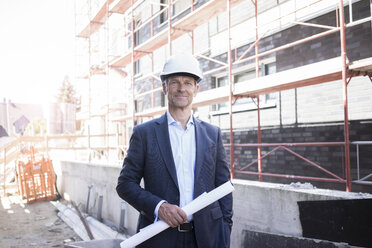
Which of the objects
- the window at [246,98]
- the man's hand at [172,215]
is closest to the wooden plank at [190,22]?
the window at [246,98]

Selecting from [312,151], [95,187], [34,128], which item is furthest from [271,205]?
[34,128]

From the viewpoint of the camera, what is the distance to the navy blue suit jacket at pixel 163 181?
6.57 ft

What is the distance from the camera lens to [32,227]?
7.85 metres

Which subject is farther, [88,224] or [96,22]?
A: [96,22]

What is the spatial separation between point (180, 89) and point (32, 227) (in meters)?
7.30

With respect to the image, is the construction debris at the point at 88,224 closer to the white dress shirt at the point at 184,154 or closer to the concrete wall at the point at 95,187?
the concrete wall at the point at 95,187

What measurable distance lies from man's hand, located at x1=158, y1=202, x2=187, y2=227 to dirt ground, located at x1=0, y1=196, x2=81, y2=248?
17.8 ft

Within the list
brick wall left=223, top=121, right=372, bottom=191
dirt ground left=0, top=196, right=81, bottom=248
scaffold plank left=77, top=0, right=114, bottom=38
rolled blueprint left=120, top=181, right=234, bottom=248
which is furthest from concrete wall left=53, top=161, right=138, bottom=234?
scaffold plank left=77, top=0, right=114, bottom=38

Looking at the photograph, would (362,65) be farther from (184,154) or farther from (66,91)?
(66,91)

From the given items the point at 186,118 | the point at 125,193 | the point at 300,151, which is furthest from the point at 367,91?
the point at 125,193

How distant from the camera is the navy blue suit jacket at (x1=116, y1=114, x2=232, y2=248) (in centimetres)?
200

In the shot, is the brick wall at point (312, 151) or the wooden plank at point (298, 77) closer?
the wooden plank at point (298, 77)

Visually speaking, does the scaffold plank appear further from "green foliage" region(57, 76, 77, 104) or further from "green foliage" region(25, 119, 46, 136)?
"green foliage" region(57, 76, 77, 104)

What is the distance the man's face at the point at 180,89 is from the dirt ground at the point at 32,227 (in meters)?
5.48
